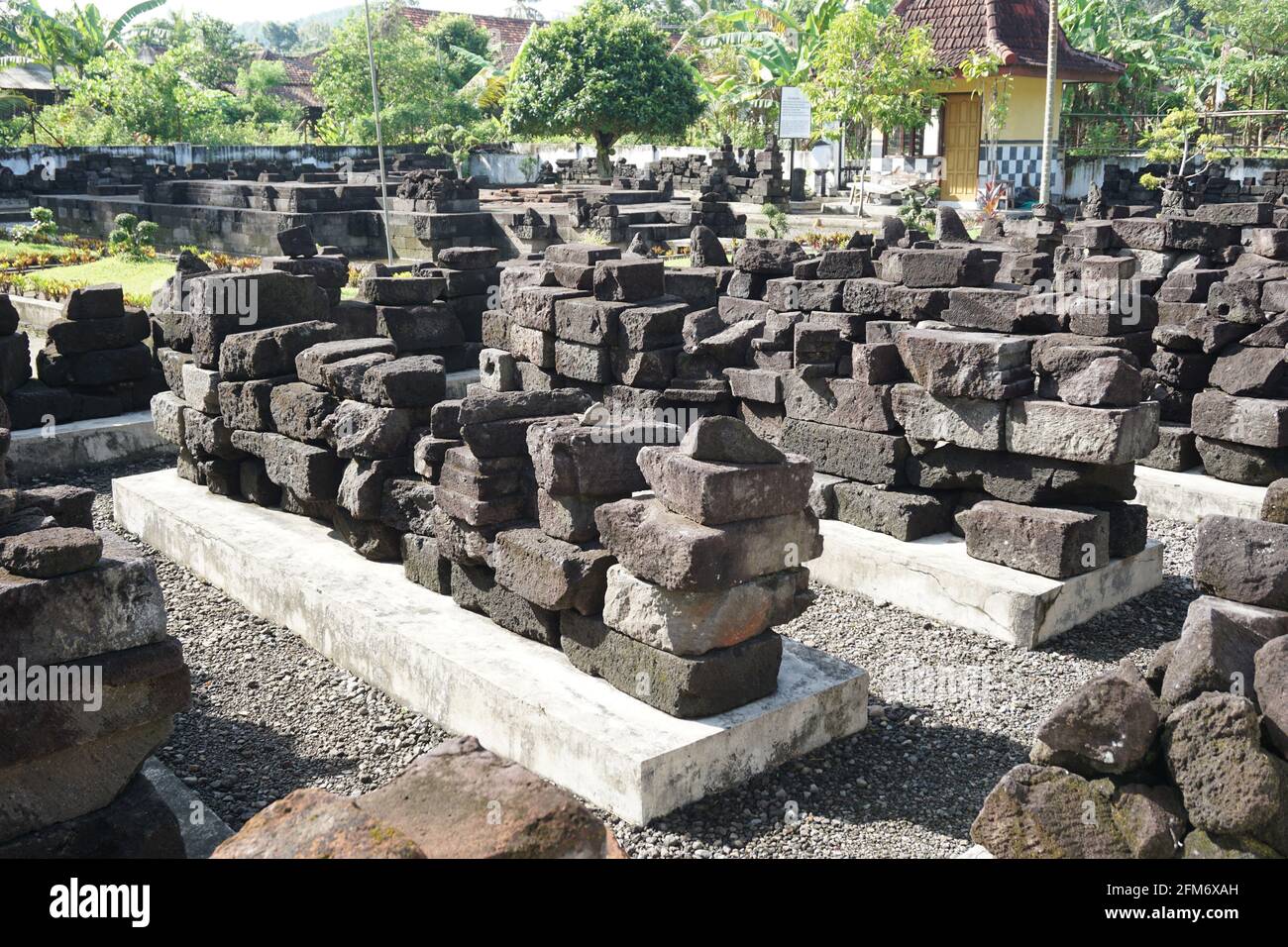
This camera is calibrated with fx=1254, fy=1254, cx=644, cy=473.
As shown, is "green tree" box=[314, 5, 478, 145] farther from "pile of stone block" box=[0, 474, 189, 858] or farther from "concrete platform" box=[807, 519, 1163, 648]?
"pile of stone block" box=[0, 474, 189, 858]

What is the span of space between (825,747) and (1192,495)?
520 cm

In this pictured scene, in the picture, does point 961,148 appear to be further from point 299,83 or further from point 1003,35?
point 299,83

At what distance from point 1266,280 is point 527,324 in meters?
6.34

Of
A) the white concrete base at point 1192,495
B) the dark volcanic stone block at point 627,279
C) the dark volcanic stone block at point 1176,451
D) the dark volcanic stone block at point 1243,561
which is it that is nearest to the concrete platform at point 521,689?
the dark volcanic stone block at point 1243,561

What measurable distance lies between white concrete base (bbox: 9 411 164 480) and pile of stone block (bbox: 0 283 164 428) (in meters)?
0.15

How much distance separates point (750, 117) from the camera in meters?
43.6

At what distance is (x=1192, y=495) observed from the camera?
9.90 metres

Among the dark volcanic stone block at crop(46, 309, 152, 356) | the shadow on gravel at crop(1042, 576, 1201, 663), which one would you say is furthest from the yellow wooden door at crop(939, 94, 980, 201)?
the shadow on gravel at crop(1042, 576, 1201, 663)

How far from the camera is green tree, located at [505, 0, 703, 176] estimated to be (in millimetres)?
37062

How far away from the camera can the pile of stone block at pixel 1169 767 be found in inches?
160

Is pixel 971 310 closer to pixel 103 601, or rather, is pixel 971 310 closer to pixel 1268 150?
pixel 103 601

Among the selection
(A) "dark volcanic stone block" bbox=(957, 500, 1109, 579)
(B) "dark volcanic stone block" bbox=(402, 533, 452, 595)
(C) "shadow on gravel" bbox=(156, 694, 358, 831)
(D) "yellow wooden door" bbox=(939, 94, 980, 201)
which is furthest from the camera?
(D) "yellow wooden door" bbox=(939, 94, 980, 201)

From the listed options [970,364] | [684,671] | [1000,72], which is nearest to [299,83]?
[1000,72]

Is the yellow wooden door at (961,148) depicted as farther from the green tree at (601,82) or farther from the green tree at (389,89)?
the green tree at (389,89)
